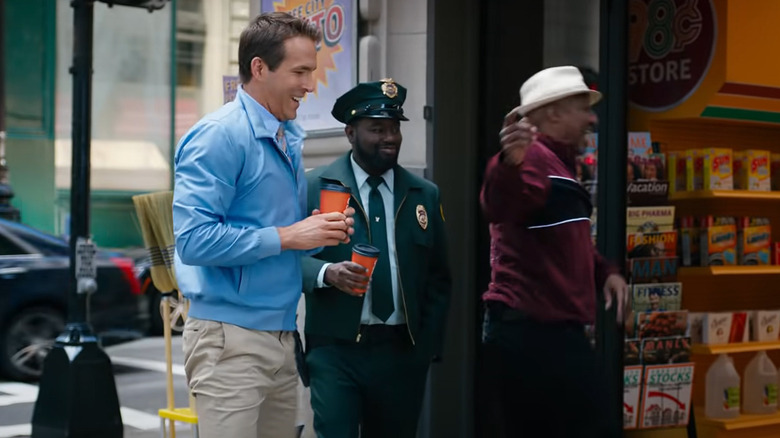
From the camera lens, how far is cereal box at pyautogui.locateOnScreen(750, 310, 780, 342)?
671 centimetres

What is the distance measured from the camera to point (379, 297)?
4367mm

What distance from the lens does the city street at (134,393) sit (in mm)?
8922

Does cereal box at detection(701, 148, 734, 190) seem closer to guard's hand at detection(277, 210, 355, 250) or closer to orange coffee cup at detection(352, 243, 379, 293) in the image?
orange coffee cup at detection(352, 243, 379, 293)

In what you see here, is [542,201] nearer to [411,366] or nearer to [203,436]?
[411,366]

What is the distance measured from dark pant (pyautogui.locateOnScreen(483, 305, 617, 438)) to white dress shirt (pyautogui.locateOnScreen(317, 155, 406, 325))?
53cm

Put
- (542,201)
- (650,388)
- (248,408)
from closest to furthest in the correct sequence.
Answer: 1. (248,408)
2. (542,201)
3. (650,388)

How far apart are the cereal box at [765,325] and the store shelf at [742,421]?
466mm

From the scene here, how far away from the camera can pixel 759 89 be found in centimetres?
646

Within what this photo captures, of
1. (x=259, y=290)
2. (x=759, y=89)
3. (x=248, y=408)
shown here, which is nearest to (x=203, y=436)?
(x=248, y=408)

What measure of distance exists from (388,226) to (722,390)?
3.06 meters

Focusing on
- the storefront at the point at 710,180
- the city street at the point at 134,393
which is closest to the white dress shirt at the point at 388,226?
the storefront at the point at 710,180

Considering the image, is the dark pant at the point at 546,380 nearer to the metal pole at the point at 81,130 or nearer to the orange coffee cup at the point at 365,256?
the orange coffee cup at the point at 365,256

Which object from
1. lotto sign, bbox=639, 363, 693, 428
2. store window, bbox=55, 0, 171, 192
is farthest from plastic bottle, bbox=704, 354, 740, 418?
store window, bbox=55, 0, 171, 192

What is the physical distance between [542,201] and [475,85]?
2636 mm
